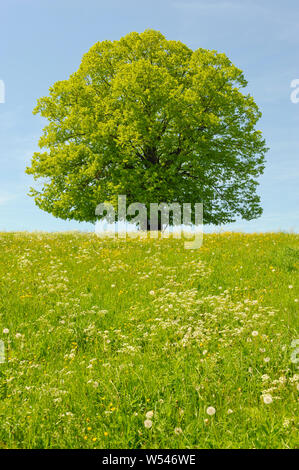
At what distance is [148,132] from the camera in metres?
22.9

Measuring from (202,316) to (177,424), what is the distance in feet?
10.2

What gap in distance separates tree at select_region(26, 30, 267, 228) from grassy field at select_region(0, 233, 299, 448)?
511 inches

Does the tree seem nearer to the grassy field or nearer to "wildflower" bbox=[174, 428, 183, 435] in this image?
the grassy field

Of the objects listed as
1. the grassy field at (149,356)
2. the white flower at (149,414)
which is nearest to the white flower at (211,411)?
the grassy field at (149,356)

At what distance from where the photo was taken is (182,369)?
17.4ft

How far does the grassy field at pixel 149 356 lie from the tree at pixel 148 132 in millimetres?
12982

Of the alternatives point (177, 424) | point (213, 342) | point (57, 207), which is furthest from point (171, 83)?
point (177, 424)

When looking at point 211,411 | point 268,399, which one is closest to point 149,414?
point 211,411

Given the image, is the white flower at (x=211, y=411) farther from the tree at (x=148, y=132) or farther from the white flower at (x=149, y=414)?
the tree at (x=148, y=132)

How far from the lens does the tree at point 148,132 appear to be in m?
22.4

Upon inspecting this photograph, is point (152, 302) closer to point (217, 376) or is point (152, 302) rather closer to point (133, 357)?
point (133, 357)

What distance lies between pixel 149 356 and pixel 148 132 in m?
18.8

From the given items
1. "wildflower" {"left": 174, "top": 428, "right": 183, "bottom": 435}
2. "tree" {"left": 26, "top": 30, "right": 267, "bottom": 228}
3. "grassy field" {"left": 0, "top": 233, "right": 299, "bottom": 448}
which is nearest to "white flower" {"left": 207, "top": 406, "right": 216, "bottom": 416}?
"grassy field" {"left": 0, "top": 233, "right": 299, "bottom": 448}

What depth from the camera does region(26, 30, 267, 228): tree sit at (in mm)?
22359
